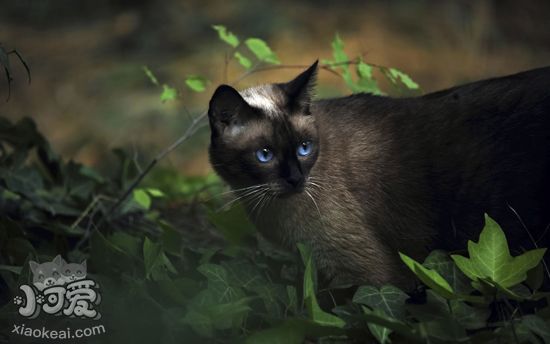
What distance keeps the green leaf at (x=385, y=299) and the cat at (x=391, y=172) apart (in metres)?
0.35

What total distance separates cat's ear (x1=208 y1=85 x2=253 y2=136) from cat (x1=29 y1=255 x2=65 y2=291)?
818 mm

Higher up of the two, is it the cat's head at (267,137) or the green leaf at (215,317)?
the cat's head at (267,137)

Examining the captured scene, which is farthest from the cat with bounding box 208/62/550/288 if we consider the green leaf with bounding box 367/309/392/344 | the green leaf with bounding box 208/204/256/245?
the green leaf with bounding box 367/309/392/344

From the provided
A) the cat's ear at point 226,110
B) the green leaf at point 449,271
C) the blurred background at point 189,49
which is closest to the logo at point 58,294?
the cat's ear at point 226,110

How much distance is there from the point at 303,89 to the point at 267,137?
272 millimetres

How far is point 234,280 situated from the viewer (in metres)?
2.71

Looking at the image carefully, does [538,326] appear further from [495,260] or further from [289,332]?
[289,332]

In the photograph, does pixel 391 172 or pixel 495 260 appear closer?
pixel 495 260

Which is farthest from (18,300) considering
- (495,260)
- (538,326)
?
(538,326)

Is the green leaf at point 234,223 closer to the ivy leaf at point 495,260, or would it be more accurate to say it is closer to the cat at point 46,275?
the cat at point 46,275

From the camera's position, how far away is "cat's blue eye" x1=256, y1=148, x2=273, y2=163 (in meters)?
2.90

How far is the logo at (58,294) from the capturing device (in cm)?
257

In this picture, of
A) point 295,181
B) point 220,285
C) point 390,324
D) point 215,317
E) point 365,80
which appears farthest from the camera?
point 365,80

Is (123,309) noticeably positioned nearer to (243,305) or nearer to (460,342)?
(243,305)
